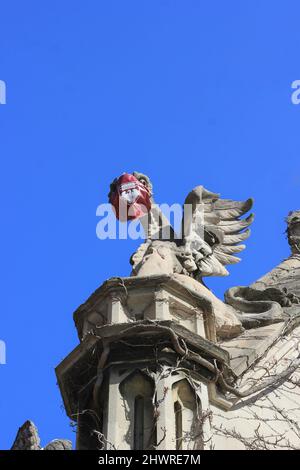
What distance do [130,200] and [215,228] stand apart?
3.72 feet

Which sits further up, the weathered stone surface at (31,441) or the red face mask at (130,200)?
the red face mask at (130,200)

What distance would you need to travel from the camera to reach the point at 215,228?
15.2m

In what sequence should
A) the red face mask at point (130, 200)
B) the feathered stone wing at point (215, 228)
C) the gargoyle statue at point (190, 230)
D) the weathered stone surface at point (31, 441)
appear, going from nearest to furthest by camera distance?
the weathered stone surface at point (31, 441) → the gargoyle statue at point (190, 230) → the feathered stone wing at point (215, 228) → the red face mask at point (130, 200)

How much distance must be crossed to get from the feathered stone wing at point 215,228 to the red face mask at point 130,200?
53 centimetres

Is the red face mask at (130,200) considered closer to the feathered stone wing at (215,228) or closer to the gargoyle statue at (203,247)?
the gargoyle statue at (203,247)

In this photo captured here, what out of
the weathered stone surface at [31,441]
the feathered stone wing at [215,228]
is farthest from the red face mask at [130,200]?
the weathered stone surface at [31,441]

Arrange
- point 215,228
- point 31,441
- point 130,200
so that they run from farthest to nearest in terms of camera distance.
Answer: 1. point 215,228
2. point 130,200
3. point 31,441

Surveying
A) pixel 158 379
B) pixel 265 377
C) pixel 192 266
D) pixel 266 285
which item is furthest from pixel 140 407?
pixel 266 285

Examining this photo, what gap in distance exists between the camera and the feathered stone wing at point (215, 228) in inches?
575

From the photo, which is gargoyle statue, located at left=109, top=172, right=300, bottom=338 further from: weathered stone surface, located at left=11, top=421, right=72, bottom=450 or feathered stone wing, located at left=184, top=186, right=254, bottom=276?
weathered stone surface, located at left=11, top=421, right=72, bottom=450

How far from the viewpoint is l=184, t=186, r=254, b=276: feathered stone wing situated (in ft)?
47.9

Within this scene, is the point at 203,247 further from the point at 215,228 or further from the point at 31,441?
the point at 31,441

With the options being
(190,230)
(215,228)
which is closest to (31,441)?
(190,230)

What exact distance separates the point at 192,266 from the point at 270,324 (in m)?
1.13
